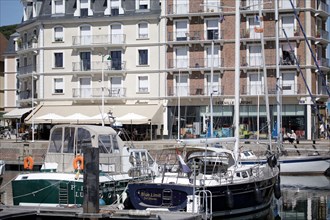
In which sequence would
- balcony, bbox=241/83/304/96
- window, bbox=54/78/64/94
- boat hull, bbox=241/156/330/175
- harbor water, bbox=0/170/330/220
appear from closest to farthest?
harbor water, bbox=0/170/330/220 < boat hull, bbox=241/156/330/175 < balcony, bbox=241/83/304/96 < window, bbox=54/78/64/94

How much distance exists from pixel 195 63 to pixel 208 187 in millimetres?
39870

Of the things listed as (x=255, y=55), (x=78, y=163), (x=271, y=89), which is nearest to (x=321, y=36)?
(x=255, y=55)

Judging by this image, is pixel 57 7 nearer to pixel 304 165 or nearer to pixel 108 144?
pixel 304 165

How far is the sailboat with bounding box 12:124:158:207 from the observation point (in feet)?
77.2

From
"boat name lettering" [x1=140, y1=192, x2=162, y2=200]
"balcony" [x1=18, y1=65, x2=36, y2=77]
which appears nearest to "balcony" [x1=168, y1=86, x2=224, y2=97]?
"balcony" [x1=18, y1=65, x2=36, y2=77]

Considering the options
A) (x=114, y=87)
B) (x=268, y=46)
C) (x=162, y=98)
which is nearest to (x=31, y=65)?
(x=114, y=87)

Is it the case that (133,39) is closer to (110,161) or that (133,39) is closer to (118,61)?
(118,61)

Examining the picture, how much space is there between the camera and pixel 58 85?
66.1 m

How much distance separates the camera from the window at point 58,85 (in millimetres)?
65938

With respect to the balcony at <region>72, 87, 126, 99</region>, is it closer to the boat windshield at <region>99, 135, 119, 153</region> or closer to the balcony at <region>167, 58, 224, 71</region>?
the balcony at <region>167, 58, 224, 71</region>

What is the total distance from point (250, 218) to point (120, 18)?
4135 cm

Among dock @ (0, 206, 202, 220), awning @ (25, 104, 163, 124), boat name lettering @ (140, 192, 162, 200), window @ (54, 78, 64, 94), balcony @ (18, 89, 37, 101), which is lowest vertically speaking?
dock @ (0, 206, 202, 220)

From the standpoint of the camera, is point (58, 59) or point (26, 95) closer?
point (58, 59)

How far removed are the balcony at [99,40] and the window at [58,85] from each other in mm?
4248
